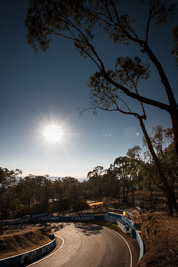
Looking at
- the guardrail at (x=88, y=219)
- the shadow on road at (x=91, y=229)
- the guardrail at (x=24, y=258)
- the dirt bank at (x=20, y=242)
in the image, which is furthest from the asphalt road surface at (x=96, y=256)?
the guardrail at (x=88, y=219)

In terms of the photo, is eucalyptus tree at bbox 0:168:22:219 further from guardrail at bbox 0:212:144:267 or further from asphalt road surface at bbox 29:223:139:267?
asphalt road surface at bbox 29:223:139:267

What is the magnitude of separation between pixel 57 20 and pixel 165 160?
2252 centimetres

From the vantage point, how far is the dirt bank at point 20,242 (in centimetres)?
1708

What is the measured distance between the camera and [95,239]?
22062 millimetres

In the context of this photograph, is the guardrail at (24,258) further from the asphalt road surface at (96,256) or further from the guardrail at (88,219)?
the guardrail at (88,219)

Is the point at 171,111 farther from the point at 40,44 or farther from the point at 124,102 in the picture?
the point at 40,44

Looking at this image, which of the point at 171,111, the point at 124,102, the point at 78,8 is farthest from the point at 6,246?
the point at 78,8

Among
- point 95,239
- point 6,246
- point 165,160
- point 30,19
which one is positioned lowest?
point 95,239

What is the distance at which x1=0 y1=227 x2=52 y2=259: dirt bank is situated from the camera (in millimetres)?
17080

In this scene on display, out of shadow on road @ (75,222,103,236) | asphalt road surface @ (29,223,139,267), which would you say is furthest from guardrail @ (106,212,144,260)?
shadow on road @ (75,222,103,236)

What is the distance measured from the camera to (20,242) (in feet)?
64.2

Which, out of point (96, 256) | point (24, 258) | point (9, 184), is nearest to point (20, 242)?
point (24, 258)

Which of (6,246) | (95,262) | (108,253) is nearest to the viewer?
(95,262)

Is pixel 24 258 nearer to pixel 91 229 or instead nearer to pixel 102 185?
pixel 91 229
